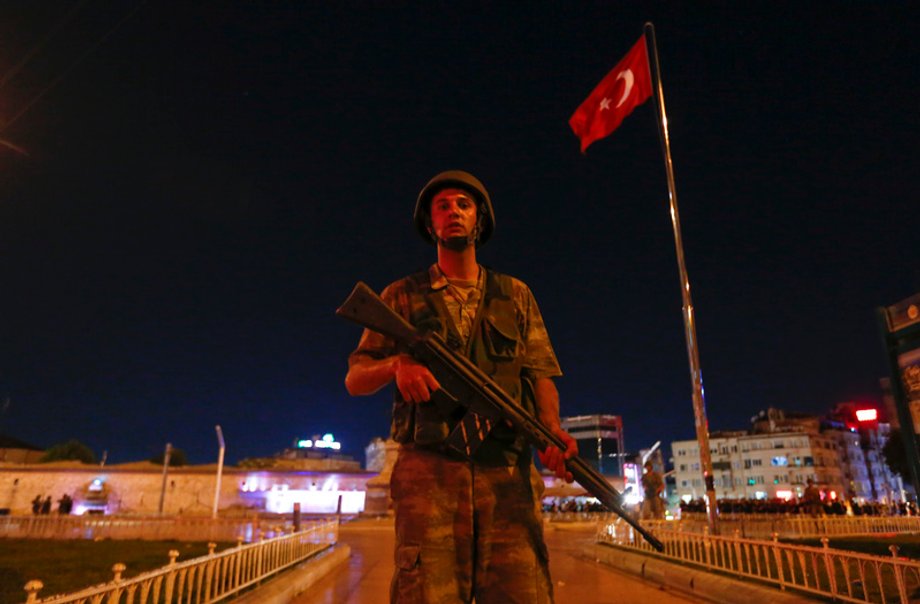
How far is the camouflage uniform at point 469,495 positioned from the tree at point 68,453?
7842 centimetres

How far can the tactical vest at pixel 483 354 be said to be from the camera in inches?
97.1

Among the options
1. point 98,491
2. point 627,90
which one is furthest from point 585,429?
point 627,90

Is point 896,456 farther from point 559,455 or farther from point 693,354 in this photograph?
point 559,455

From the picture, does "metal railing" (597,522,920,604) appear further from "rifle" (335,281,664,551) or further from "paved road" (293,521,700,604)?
"rifle" (335,281,664,551)

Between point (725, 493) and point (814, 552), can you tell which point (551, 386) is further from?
point (725, 493)

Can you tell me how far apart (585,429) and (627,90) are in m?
113

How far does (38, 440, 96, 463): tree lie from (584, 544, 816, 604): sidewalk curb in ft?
240

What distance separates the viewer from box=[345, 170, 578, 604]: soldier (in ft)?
7.41

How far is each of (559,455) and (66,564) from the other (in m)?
11.4

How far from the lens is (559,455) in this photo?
256cm

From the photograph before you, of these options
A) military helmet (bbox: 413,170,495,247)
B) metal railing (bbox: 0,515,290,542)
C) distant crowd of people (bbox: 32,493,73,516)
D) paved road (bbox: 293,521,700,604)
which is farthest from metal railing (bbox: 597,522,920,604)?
distant crowd of people (bbox: 32,493,73,516)

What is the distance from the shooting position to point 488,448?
8.18ft

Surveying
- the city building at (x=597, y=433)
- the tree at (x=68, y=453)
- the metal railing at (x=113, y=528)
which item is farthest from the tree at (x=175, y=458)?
the city building at (x=597, y=433)

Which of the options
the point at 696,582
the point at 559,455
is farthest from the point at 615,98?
the point at 559,455
